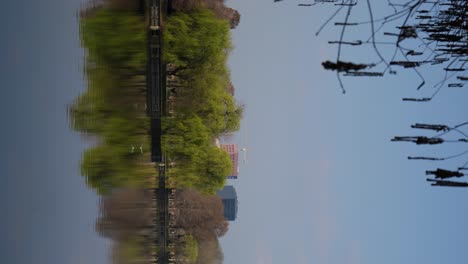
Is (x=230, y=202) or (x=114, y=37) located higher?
(x=114, y=37)

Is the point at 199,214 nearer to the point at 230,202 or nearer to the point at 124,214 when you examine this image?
the point at 124,214

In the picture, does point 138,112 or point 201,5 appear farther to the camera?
point 201,5

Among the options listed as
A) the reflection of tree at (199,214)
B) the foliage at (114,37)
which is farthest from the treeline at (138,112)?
the reflection of tree at (199,214)

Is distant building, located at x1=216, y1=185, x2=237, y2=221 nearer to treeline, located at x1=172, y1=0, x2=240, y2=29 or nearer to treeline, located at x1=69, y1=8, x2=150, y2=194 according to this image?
treeline, located at x1=172, y1=0, x2=240, y2=29

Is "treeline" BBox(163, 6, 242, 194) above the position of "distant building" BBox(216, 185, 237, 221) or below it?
above

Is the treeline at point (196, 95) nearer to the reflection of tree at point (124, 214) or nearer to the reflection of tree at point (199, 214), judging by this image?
the reflection of tree at point (124, 214)

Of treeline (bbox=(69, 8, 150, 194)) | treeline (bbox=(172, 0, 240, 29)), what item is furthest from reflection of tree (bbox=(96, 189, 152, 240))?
treeline (bbox=(172, 0, 240, 29))

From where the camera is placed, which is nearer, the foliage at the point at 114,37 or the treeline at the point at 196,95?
the foliage at the point at 114,37

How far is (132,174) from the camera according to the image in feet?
111

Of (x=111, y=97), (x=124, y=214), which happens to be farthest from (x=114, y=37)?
(x=124, y=214)

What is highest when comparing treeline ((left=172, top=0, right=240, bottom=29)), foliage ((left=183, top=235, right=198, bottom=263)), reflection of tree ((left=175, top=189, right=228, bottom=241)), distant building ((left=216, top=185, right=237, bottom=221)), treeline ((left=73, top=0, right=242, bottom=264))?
treeline ((left=172, top=0, right=240, bottom=29))

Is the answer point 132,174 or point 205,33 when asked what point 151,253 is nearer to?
point 132,174

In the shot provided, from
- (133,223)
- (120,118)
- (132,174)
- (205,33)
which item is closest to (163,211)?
(133,223)

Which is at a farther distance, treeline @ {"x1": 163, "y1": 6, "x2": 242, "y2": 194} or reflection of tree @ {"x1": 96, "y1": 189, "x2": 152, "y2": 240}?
treeline @ {"x1": 163, "y1": 6, "x2": 242, "y2": 194}
